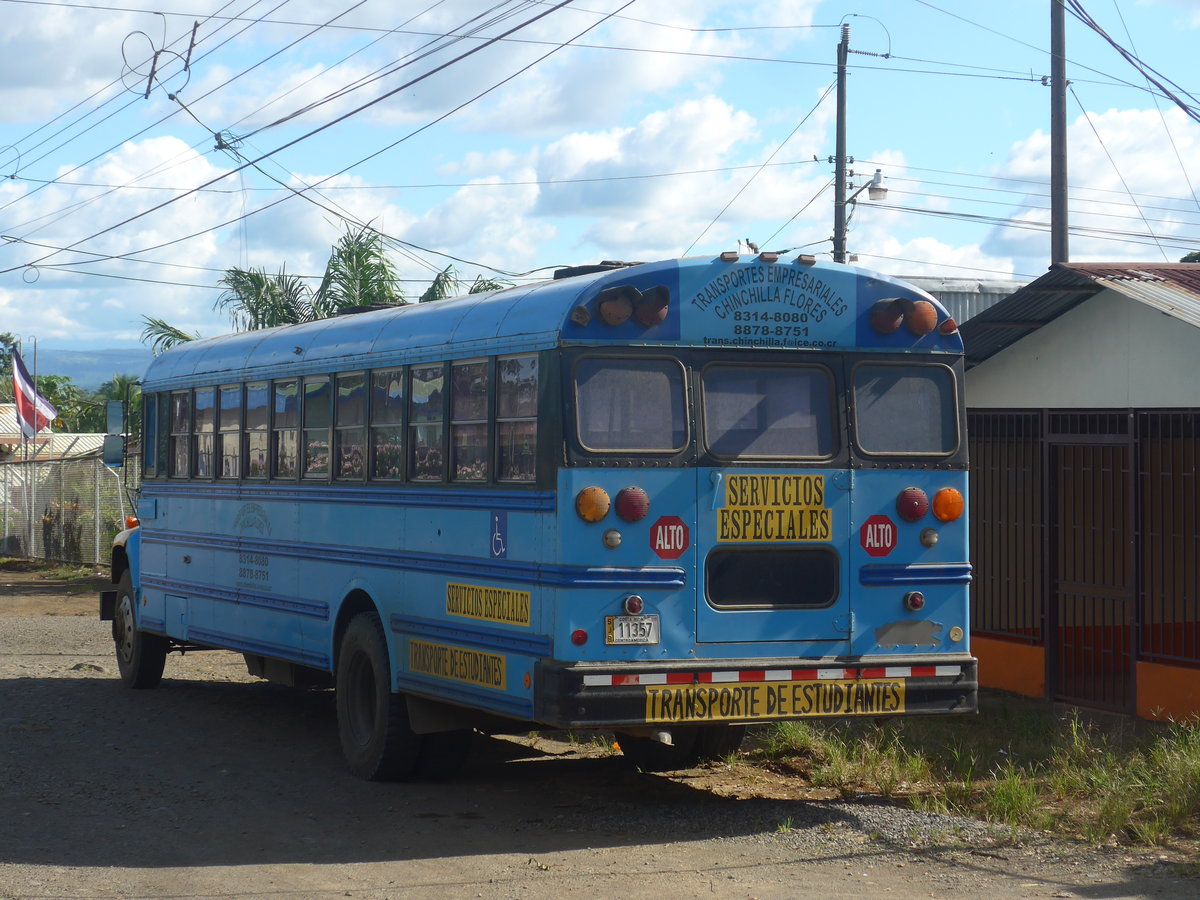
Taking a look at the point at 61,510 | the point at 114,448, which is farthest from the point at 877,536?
the point at 61,510

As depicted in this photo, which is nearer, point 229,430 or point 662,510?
point 662,510

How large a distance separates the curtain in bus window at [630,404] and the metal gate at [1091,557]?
490cm

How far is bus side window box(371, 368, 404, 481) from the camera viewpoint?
925cm

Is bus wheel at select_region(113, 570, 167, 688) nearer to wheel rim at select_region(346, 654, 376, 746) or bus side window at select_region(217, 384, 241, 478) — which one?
bus side window at select_region(217, 384, 241, 478)

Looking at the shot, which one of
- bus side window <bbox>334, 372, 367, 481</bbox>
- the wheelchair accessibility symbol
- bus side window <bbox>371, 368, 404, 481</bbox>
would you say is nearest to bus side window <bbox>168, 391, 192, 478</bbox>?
bus side window <bbox>334, 372, 367, 481</bbox>

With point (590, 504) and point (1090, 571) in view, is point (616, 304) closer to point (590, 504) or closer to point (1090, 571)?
point (590, 504)

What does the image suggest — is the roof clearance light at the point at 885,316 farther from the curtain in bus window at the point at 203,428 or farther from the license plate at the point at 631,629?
the curtain in bus window at the point at 203,428

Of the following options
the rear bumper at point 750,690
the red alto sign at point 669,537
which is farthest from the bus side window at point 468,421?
the rear bumper at point 750,690

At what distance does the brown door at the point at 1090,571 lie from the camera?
11.8m

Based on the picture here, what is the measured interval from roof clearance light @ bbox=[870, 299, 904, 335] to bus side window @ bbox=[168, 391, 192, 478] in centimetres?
617

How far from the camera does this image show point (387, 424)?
30.9ft

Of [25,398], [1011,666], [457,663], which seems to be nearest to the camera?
[457,663]

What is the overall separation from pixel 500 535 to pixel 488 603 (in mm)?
374

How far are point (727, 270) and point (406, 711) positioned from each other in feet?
10.3
